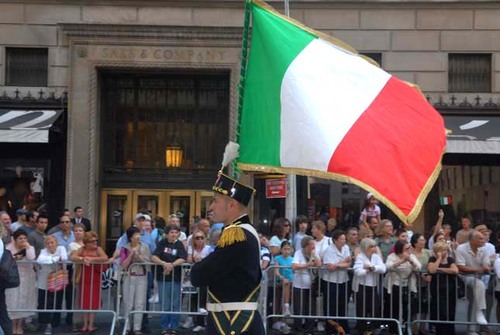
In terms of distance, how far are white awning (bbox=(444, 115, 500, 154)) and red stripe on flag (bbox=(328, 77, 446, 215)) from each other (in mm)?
10048

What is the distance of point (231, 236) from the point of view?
19.0ft

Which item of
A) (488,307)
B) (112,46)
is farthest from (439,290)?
(112,46)

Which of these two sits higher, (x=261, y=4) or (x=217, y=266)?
(x=261, y=4)

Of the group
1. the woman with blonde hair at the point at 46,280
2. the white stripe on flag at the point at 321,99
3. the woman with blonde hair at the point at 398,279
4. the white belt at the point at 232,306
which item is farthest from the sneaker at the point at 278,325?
the white belt at the point at 232,306

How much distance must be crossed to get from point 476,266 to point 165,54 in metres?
9.96

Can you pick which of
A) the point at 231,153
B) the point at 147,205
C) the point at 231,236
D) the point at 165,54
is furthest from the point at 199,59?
the point at 231,236

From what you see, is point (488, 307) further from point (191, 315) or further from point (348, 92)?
Result: point (348, 92)

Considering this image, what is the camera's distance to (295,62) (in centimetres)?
714

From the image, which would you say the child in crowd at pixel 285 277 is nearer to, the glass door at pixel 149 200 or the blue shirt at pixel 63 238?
the blue shirt at pixel 63 238

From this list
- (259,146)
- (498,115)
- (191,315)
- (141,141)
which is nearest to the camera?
(259,146)

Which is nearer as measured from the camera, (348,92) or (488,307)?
(348,92)

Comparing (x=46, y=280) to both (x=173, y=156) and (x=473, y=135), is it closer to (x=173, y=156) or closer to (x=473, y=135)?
(x=173, y=156)

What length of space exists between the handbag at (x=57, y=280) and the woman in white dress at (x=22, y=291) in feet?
0.77

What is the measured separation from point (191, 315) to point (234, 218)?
6568 millimetres
